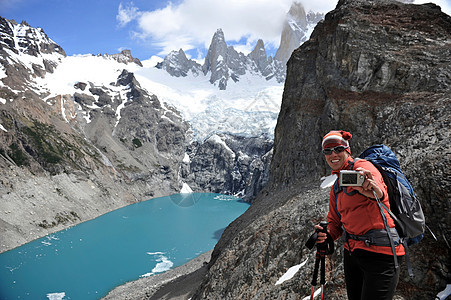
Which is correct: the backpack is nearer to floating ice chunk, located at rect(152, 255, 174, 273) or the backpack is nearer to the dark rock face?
the dark rock face

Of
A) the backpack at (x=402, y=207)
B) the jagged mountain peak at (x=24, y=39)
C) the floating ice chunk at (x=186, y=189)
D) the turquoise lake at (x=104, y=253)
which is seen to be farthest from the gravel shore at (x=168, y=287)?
the jagged mountain peak at (x=24, y=39)

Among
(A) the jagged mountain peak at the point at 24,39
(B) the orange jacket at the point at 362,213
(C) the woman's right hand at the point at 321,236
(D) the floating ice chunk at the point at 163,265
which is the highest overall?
(A) the jagged mountain peak at the point at 24,39

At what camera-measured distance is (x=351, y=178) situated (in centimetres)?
327

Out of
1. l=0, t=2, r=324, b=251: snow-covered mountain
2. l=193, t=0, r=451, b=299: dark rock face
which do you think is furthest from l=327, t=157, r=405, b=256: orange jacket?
l=0, t=2, r=324, b=251: snow-covered mountain

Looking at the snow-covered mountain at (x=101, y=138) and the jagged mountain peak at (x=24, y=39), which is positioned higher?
the jagged mountain peak at (x=24, y=39)

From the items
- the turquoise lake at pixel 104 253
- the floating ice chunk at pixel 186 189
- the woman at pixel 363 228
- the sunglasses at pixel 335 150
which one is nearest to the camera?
the woman at pixel 363 228

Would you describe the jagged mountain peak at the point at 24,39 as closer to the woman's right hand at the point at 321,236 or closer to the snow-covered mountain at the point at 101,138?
the snow-covered mountain at the point at 101,138

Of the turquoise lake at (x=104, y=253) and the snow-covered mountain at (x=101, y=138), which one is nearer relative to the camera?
the turquoise lake at (x=104, y=253)

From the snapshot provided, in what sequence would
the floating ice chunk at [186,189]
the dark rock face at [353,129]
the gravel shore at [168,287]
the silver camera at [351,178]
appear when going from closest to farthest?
the silver camera at [351,178] → the dark rock face at [353,129] → the gravel shore at [168,287] → the floating ice chunk at [186,189]

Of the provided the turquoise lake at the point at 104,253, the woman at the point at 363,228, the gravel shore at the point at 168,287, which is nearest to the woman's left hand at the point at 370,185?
the woman at the point at 363,228

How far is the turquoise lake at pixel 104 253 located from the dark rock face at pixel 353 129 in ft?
86.8

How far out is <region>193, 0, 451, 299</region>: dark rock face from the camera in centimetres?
689

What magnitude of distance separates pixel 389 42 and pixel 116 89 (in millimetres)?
156721

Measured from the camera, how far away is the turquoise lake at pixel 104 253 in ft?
119
